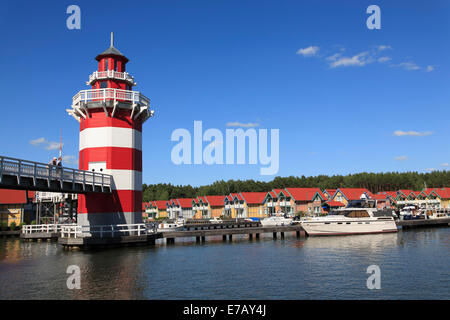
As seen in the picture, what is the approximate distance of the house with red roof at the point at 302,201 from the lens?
97.5 metres

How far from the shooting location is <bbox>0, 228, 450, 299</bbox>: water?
19312mm

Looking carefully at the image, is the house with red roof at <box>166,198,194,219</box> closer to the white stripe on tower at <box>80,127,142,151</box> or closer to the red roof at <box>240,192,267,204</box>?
the red roof at <box>240,192,267,204</box>

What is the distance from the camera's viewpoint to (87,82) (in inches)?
1646

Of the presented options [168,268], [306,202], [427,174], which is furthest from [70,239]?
[427,174]

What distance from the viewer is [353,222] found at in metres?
52.0

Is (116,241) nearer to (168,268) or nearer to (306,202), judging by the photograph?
(168,268)

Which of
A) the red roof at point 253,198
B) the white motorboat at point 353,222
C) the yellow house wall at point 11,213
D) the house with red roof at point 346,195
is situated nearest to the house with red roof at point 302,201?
the house with red roof at point 346,195

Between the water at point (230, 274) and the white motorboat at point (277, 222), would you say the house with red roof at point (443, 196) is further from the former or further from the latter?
the water at point (230, 274)

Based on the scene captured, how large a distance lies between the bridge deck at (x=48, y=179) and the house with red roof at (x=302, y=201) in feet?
219

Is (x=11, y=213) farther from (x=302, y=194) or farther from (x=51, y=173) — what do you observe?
(x=302, y=194)

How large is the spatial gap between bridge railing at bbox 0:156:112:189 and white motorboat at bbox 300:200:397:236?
91.7 ft

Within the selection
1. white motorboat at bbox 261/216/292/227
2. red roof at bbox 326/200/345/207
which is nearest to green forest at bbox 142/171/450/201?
red roof at bbox 326/200/345/207

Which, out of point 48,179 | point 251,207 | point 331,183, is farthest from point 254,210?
point 48,179

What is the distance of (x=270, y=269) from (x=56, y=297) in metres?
13.7
